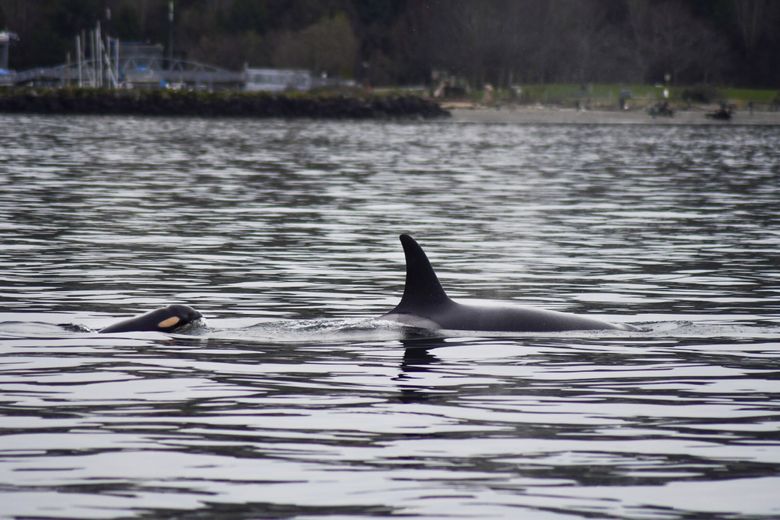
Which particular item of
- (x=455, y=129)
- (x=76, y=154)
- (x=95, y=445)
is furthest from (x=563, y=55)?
(x=95, y=445)

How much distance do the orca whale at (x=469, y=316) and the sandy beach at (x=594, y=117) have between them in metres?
119

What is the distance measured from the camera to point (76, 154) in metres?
62.8

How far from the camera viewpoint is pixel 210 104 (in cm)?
13612

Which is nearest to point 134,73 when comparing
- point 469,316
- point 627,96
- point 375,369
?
point 627,96

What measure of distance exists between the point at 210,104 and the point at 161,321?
397 feet

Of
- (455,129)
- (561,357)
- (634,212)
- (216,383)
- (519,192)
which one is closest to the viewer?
(216,383)

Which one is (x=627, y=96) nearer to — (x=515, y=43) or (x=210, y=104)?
(x=515, y=43)

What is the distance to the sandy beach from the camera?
138 meters

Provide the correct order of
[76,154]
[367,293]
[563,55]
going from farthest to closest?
[563,55], [76,154], [367,293]

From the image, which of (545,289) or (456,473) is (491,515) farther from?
(545,289)

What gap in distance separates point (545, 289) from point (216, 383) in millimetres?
8611

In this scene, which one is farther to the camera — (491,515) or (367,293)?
(367,293)

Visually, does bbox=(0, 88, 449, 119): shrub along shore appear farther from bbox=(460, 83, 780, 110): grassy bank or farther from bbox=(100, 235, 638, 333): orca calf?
bbox=(100, 235, 638, 333): orca calf

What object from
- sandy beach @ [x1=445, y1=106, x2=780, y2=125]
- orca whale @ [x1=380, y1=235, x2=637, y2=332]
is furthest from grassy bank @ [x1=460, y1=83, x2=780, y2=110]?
orca whale @ [x1=380, y1=235, x2=637, y2=332]
